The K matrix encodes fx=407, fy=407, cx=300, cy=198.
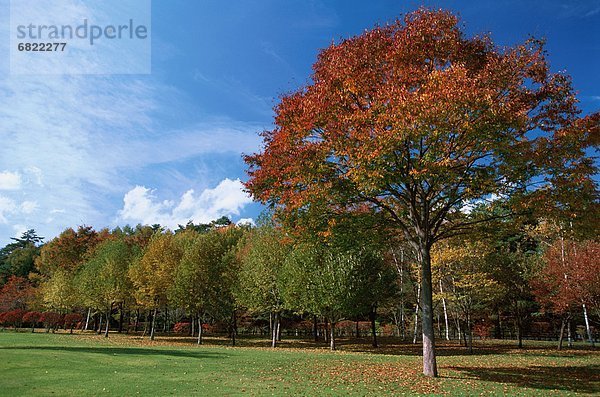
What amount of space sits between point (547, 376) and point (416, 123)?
13.0m

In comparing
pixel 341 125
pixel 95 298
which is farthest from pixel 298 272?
pixel 95 298

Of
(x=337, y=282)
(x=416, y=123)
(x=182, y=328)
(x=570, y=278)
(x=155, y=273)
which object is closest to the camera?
(x=416, y=123)

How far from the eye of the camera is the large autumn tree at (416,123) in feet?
42.8

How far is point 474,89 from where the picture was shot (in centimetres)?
1301

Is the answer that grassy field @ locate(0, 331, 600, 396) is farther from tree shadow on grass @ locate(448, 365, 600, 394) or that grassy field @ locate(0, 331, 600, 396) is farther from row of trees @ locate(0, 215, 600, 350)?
row of trees @ locate(0, 215, 600, 350)

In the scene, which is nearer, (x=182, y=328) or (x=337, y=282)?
(x=337, y=282)

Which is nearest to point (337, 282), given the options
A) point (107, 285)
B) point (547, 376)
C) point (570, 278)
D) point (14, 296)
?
point (547, 376)

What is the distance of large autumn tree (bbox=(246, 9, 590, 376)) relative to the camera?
1305cm

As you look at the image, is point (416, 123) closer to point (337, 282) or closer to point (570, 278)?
point (337, 282)

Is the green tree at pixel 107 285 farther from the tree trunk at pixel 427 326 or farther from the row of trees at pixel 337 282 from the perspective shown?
the tree trunk at pixel 427 326

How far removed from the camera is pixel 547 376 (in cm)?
1753

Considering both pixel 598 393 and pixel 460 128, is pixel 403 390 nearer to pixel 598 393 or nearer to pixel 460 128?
pixel 598 393

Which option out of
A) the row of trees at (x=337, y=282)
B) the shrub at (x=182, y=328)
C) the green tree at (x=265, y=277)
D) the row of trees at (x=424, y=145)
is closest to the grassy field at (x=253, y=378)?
the row of trees at (x=424, y=145)

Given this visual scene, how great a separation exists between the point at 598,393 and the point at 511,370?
6.69 meters
